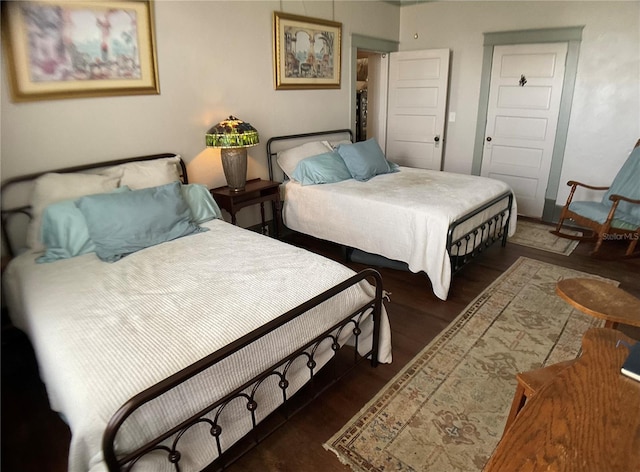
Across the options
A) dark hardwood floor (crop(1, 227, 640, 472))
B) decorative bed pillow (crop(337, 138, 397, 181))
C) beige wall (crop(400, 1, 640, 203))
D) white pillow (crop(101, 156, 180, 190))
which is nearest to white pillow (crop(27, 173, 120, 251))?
white pillow (crop(101, 156, 180, 190))

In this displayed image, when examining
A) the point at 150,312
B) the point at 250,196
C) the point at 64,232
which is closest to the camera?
the point at 150,312

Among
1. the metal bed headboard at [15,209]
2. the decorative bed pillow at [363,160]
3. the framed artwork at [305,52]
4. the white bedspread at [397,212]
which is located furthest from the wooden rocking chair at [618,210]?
the metal bed headboard at [15,209]

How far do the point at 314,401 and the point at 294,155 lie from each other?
8.13 feet

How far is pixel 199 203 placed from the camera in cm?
283

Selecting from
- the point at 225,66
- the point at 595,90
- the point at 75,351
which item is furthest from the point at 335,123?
the point at 75,351

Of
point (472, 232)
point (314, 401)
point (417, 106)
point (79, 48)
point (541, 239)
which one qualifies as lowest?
point (314, 401)

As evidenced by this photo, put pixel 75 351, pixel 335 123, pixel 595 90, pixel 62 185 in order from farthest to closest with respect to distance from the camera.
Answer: pixel 335 123 < pixel 595 90 < pixel 62 185 < pixel 75 351

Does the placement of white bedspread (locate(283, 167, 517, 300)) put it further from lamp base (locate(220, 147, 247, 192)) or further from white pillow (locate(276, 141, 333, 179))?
lamp base (locate(220, 147, 247, 192))

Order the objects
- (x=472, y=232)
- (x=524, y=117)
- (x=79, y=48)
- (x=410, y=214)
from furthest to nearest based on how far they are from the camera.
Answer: (x=524, y=117) < (x=472, y=232) < (x=410, y=214) < (x=79, y=48)

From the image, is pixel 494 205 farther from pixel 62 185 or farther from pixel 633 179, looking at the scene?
pixel 62 185

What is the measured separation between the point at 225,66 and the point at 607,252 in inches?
153

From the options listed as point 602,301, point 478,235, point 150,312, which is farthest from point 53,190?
point 478,235

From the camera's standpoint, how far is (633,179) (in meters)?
3.67

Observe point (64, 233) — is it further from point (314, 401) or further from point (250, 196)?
point (314, 401)
